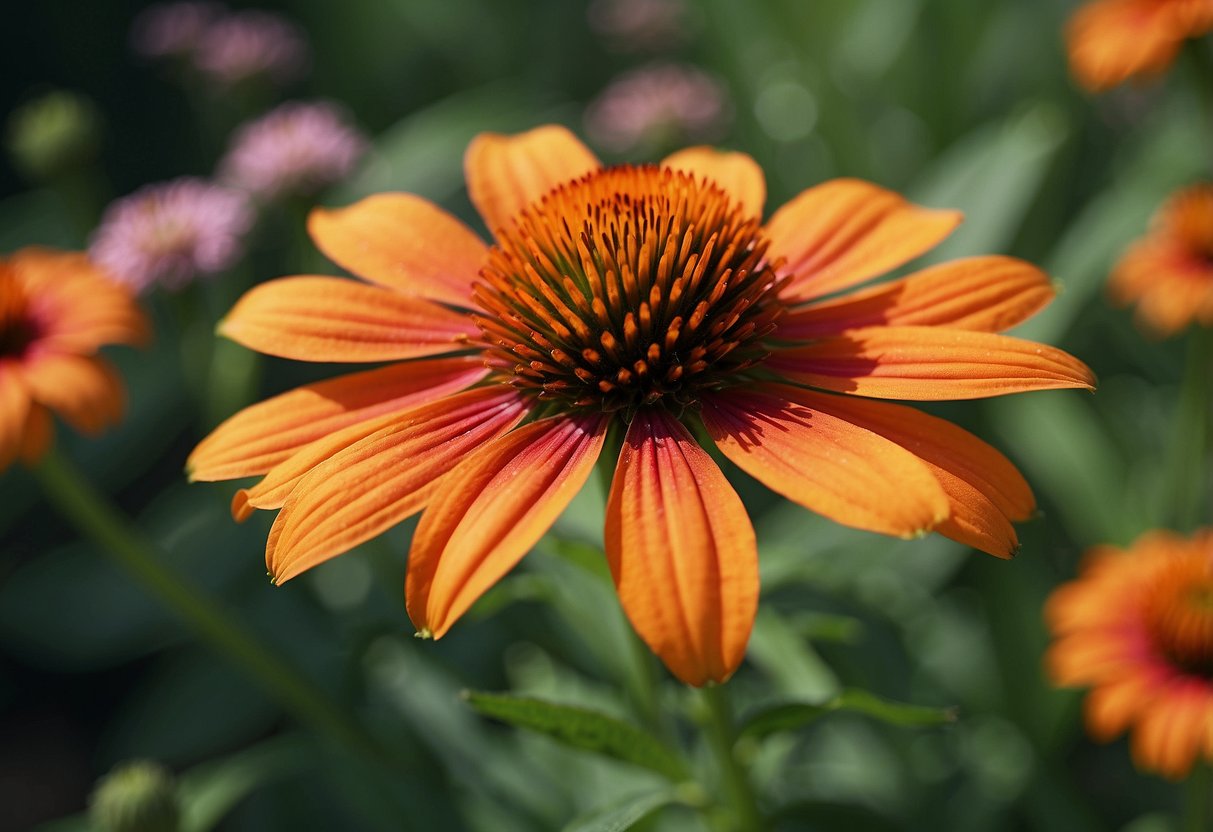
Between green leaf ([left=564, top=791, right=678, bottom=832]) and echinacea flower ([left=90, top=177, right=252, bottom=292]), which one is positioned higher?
echinacea flower ([left=90, top=177, right=252, bottom=292])

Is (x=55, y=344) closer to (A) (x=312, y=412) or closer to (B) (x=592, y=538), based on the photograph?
(A) (x=312, y=412)

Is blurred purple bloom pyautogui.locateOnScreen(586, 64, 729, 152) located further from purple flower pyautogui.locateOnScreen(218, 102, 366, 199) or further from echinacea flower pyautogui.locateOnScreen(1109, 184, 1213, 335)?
echinacea flower pyautogui.locateOnScreen(1109, 184, 1213, 335)

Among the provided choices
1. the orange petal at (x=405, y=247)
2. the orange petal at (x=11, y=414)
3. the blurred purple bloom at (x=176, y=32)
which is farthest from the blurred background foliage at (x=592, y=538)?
the orange petal at (x=11, y=414)

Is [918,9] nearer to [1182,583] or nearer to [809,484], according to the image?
[1182,583]

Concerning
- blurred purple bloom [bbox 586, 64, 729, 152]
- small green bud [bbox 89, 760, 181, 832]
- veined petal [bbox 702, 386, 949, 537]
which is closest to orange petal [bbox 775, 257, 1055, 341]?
veined petal [bbox 702, 386, 949, 537]

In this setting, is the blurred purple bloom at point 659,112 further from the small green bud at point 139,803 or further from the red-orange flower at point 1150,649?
the small green bud at point 139,803

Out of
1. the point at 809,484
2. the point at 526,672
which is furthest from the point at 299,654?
the point at 809,484
